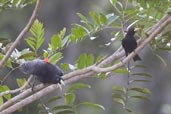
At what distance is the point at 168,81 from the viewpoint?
5.66 m

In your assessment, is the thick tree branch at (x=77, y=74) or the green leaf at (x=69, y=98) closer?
the thick tree branch at (x=77, y=74)

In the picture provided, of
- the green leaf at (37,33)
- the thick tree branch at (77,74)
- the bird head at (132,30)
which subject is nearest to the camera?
the thick tree branch at (77,74)

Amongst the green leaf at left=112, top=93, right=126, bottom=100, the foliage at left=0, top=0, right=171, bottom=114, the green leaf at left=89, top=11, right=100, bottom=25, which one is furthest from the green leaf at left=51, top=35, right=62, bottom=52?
the green leaf at left=112, top=93, right=126, bottom=100

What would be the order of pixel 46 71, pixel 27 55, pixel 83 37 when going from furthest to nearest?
pixel 83 37 < pixel 27 55 < pixel 46 71

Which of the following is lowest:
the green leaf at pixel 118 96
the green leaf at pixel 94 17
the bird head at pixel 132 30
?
the green leaf at pixel 118 96

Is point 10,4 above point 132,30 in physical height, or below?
above

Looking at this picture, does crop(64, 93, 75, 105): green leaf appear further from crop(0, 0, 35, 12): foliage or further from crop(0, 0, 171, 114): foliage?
crop(0, 0, 35, 12): foliage

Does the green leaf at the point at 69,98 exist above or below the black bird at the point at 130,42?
below

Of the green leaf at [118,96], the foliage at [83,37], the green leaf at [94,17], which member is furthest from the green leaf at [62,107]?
the green leaf at [94,17]

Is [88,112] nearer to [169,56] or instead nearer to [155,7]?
[169,56]

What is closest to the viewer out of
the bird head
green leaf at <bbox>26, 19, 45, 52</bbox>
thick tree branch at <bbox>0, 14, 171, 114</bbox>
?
thick tree branch at <bbox>0, 14, 171, 114</bbox>

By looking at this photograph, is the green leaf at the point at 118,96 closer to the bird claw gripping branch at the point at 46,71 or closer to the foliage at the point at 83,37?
the foliage at the point at 83,37

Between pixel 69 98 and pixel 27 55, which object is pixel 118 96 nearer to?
pixel 69 98

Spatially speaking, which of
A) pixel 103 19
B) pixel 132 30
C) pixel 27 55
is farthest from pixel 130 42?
pixel 27 55
